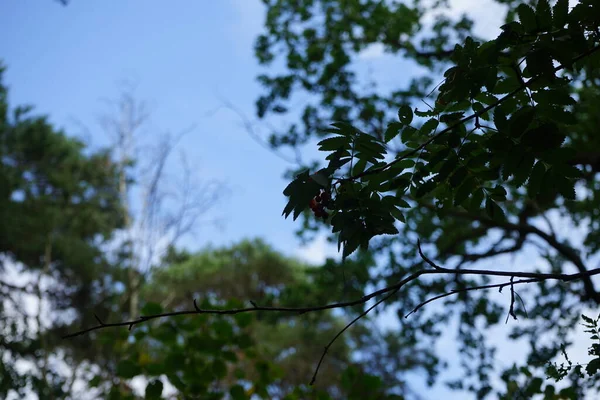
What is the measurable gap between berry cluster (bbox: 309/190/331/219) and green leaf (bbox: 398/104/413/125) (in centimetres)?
29

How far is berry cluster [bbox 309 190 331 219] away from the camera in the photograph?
53.3 inches

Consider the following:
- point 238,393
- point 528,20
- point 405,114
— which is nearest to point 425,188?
point 405,114

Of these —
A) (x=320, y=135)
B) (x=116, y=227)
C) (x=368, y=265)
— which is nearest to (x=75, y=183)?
(x=116, y=227)

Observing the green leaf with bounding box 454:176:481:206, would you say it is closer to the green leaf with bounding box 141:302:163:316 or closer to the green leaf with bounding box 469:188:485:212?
the green leaf with bounding box 469:188:485:212

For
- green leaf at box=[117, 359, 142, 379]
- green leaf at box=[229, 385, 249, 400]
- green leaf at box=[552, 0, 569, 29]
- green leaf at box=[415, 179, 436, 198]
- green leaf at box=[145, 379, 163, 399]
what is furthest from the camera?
green leaf at box=[229, 385, 249, 400]

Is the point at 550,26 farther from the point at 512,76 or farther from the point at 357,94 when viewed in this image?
the point at 357,94

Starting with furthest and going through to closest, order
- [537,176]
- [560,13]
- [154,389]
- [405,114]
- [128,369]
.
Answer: [128,369] → [154,389] → [405,114] → [537,176] → [560,13]

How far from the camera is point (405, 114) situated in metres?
1.47

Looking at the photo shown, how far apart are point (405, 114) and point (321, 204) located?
327mm

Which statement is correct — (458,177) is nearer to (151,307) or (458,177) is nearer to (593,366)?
(593,366)

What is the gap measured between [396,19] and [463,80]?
20.1 ft

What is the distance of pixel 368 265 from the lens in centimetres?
658

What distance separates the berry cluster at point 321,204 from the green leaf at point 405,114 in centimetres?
29

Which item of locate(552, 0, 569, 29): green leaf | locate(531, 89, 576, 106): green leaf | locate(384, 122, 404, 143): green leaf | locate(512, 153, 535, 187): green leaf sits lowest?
locate(512, 153, 535, 187): green leaf
